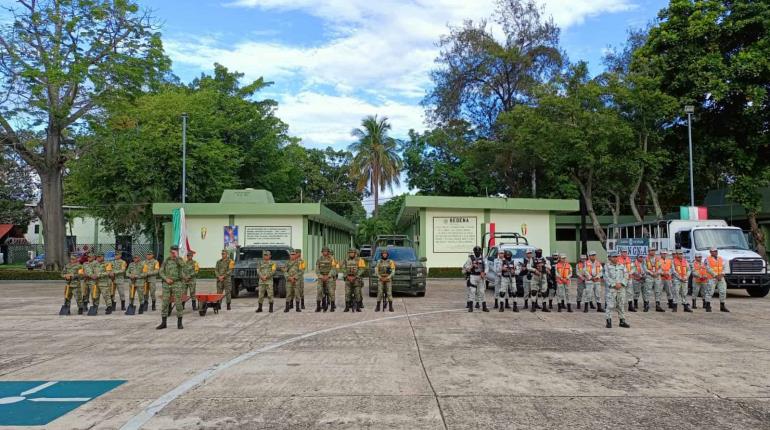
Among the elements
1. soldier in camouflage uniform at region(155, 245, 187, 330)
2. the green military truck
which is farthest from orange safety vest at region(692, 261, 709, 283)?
soldier in camouflage uniform at region(155, 245, 187, 330)

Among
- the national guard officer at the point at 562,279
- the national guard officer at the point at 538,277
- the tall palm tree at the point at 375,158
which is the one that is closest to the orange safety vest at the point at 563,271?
the national guard officer at the point at 562,279

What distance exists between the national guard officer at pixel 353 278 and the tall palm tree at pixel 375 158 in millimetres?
32527

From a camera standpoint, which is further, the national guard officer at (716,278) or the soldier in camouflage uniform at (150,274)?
the soldier in camouflage uniform at (150,274)

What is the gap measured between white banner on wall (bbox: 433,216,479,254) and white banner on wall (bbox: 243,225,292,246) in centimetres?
829

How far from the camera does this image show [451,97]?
1671 inches

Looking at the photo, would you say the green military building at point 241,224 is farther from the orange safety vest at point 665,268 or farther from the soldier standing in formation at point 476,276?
the orange safety vest at point 665,268

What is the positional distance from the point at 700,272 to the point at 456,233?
16.6m

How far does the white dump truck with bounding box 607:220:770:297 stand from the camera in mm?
17156

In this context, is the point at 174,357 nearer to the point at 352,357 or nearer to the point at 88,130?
the point at 352,357

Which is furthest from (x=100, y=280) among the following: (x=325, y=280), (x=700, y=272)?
(x=700, y=272)

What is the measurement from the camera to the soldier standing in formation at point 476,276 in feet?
45.5

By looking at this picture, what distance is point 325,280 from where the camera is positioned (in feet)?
47.5

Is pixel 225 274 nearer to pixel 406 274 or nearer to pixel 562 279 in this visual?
pixel 406 274

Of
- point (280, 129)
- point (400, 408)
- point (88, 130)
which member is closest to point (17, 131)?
point (88, 130)
